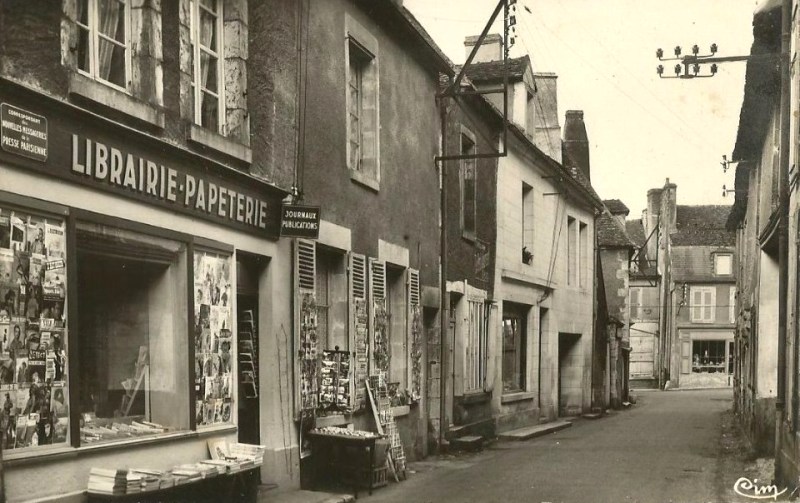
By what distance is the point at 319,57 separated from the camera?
10.0m

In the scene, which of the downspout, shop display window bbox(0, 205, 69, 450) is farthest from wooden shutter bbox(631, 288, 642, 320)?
shop display window bbox(0, 205, 69, 450)

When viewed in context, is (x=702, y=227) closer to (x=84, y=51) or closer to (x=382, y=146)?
(x=382, y=146)

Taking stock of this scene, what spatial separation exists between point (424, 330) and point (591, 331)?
11497 millimetres

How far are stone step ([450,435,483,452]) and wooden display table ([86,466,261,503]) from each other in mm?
6206

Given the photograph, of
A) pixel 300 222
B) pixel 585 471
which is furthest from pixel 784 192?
pixel 300 222

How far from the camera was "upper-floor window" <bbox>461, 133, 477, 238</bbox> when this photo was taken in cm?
1589

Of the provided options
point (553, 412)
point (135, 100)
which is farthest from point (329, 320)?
point (553, 412)

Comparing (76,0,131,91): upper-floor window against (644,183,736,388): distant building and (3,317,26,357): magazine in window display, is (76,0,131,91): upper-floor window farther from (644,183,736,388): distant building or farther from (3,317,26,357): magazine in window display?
(644,183,736,388): distant building

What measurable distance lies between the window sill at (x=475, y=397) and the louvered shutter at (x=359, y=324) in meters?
4.33

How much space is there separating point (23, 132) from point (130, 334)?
2209 mm

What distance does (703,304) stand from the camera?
49.1m

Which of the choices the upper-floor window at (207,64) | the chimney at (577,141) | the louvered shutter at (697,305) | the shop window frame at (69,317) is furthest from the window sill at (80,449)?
the louvered shutter at (697,305)

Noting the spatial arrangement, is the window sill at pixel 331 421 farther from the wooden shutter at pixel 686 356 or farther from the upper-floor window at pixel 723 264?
the upper-floor window at pixel 723 264

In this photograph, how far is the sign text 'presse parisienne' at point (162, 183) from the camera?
6246 millimetres
